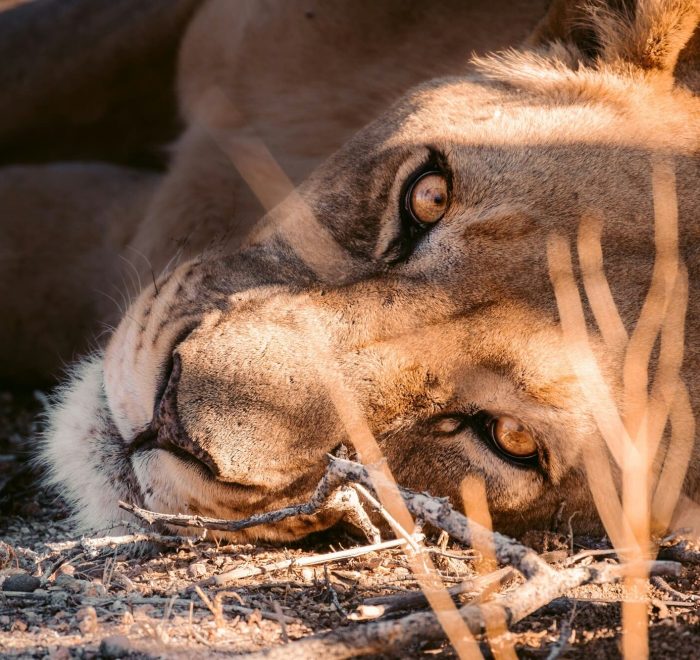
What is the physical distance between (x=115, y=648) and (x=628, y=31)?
2.01 meters

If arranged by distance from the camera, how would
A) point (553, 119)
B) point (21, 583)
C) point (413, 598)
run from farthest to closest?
point (553, 119) → point (21, 583) → point (413, 598)

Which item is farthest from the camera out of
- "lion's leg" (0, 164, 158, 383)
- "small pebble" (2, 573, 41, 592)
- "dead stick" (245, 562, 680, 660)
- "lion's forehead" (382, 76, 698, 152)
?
"lion's leg" (0, 164, 158, 383)

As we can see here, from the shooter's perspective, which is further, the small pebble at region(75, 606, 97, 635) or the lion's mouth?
the lion's mouth

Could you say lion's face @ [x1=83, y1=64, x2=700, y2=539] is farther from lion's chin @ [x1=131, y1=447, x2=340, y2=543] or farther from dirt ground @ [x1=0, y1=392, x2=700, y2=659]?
dirt ground @ [x1=0, y1=392, x2=700, y2=659]

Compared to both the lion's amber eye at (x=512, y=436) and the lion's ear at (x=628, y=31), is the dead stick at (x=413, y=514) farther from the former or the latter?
the lion's ear at (x=628, y=31)

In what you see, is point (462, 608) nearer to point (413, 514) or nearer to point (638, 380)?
point (413, 514)

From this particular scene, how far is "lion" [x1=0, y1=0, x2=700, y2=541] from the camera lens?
7.38 feet

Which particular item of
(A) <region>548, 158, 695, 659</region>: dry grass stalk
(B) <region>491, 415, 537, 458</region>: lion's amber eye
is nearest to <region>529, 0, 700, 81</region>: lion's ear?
(A) <region>548, 158, 695, 659</region>: dry grass stalk

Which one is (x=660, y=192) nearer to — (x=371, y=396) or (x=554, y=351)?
(x=554, y=351)

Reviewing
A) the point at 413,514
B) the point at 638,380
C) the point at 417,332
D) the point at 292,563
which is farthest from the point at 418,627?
the point at 638,380

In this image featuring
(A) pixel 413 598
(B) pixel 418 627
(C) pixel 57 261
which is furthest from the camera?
(C) pixel 57 261

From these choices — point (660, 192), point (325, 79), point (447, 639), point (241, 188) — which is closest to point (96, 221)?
point (241, 188)

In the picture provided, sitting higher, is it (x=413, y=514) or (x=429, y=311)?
(x=429, y=311)

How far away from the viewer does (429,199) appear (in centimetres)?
249
